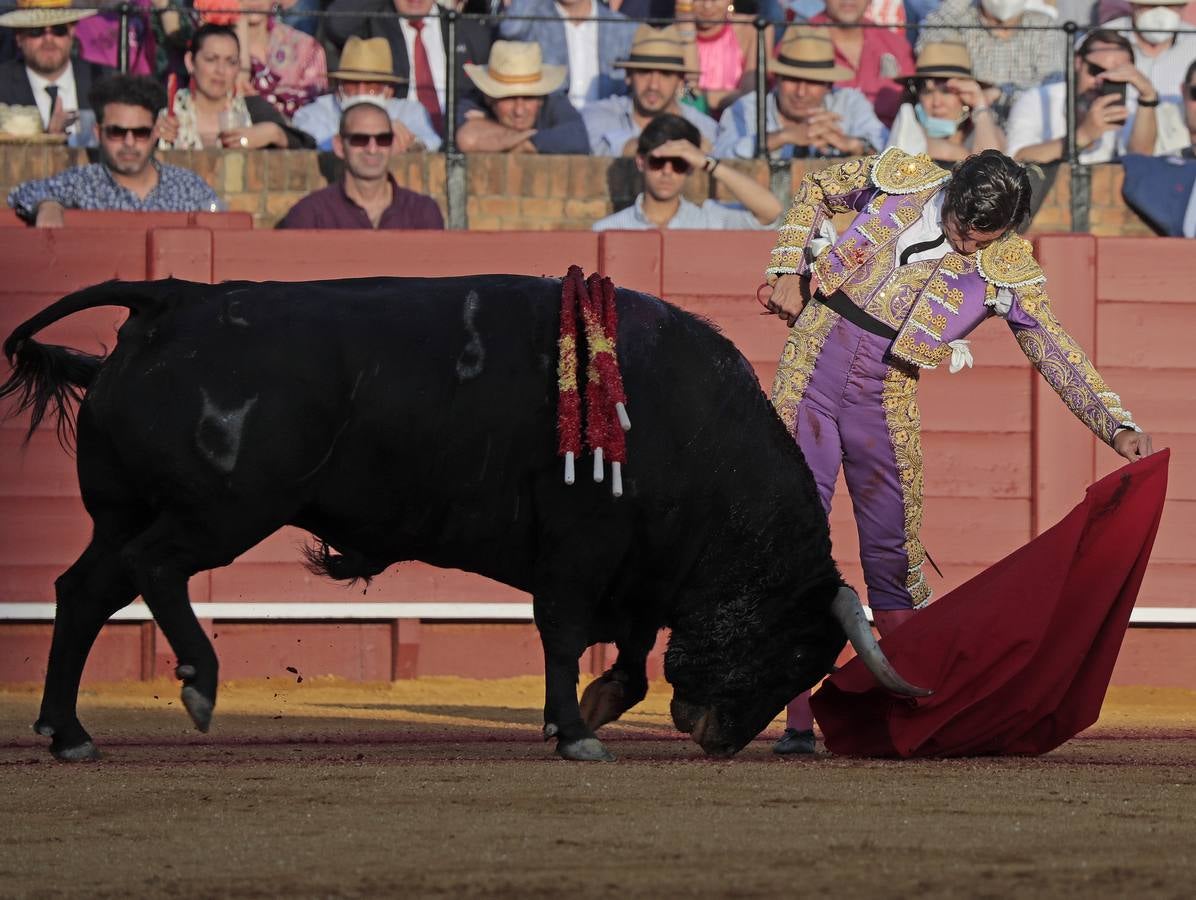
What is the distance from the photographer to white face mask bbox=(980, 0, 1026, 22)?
9188mm

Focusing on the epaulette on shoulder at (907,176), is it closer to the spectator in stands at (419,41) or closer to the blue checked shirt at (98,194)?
the blue checked shirt at (98,194)

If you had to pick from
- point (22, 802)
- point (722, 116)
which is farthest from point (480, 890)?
point (722, 116)

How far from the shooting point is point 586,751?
16.0 feet

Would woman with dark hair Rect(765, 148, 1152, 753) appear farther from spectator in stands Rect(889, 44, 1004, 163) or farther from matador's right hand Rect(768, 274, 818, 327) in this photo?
spectator in stands Rect(889, 44, 1004, 163)

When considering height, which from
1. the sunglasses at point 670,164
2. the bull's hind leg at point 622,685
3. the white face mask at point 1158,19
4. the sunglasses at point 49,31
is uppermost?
the white face mask at point 1158,19

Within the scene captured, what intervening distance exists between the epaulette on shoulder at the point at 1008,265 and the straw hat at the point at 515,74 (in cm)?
365

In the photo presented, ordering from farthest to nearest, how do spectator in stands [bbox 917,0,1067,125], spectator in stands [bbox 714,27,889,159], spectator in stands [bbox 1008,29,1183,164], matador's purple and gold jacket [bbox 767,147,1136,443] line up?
spectator in stands [bbox 917,0,1067,125] → spectator in stands [bbox 1008,29,1183,164] → spectator in stands [bbox 714,27,889,159] → matador's purple and gold jacket [bbox 767,147,1136,443]

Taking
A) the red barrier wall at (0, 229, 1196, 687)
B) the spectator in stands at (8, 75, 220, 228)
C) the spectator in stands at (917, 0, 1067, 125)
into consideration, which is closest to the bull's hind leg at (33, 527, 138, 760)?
the red barrier wall at (0, 229, 1196, 687)

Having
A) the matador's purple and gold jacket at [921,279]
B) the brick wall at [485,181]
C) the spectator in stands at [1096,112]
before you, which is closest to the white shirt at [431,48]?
the brick wall at [485,181]

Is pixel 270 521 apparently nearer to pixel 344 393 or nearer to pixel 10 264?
pixel 344 393

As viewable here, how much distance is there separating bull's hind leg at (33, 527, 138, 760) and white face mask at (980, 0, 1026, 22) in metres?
5.59

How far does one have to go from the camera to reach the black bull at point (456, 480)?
4.61 meters

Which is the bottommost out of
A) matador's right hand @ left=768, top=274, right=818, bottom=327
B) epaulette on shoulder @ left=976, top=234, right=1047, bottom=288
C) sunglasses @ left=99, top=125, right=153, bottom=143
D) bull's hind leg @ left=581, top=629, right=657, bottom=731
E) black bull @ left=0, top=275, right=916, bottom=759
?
bull's hind leg @ left=581, top=629, right=657, bottom=731

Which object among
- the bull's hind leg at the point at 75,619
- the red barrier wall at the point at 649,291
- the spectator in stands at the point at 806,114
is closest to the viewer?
the bull's hind leg at the point at 75,619
